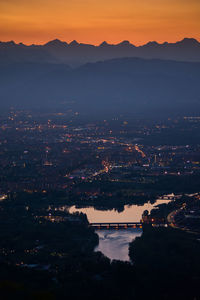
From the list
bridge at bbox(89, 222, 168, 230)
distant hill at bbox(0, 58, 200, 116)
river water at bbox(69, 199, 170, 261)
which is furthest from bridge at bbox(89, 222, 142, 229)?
distant hill at bbox(0, 58, 200, 116)

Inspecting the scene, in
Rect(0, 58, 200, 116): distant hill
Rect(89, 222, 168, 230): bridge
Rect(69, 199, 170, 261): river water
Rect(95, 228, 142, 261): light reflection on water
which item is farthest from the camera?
Rect(0, 58, 200, 116): distant hill

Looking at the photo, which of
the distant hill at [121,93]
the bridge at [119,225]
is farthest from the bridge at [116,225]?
the distant hill at [121,93]

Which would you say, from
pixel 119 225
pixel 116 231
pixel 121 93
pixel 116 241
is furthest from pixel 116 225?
pixel 121 93

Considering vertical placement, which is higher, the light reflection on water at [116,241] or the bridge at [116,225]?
the bridge at [116,225]

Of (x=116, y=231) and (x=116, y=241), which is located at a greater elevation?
(x=116, y=231)

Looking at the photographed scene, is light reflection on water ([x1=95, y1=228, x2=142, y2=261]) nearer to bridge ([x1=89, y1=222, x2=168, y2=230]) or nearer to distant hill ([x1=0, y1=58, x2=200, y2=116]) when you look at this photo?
bridge ([x1=89, y1=222, x2=168, y2=230])

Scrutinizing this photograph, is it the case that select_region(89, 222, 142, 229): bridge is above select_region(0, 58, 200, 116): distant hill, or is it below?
below

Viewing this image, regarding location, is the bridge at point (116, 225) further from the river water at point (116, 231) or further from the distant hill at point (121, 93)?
the distant hill at point (121, 93)

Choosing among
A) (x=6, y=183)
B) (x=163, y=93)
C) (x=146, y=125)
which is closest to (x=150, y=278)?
(x=6, y=183)

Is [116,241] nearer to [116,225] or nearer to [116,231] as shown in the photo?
[116,231]
